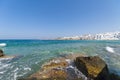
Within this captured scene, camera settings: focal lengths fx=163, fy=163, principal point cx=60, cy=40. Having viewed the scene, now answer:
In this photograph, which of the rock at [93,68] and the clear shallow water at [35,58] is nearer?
the rock at [93,68]

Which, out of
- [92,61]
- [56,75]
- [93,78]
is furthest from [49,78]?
[92,61]

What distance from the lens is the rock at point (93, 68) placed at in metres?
11.2

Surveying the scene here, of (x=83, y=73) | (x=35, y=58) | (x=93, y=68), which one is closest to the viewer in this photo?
(x=93, y=68)

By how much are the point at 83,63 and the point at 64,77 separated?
2.07 m

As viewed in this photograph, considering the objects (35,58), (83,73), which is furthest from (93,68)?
(35,58)

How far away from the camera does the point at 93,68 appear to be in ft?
38.0

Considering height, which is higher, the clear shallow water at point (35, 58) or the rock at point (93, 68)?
the rock at point (93, 68)

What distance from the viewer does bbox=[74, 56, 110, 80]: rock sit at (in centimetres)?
1116

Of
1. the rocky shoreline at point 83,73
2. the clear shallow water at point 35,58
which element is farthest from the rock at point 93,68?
the clear shallow water at point 35,58

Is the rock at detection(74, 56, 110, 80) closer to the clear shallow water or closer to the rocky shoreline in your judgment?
the rocky shoreline

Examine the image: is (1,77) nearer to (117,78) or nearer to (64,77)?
(64,77)

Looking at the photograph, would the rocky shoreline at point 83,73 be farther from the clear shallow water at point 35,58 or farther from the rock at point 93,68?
the clear shallow water at point 35,58

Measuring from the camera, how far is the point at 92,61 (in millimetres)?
12375

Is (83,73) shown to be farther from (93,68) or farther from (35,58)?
(35,58)
